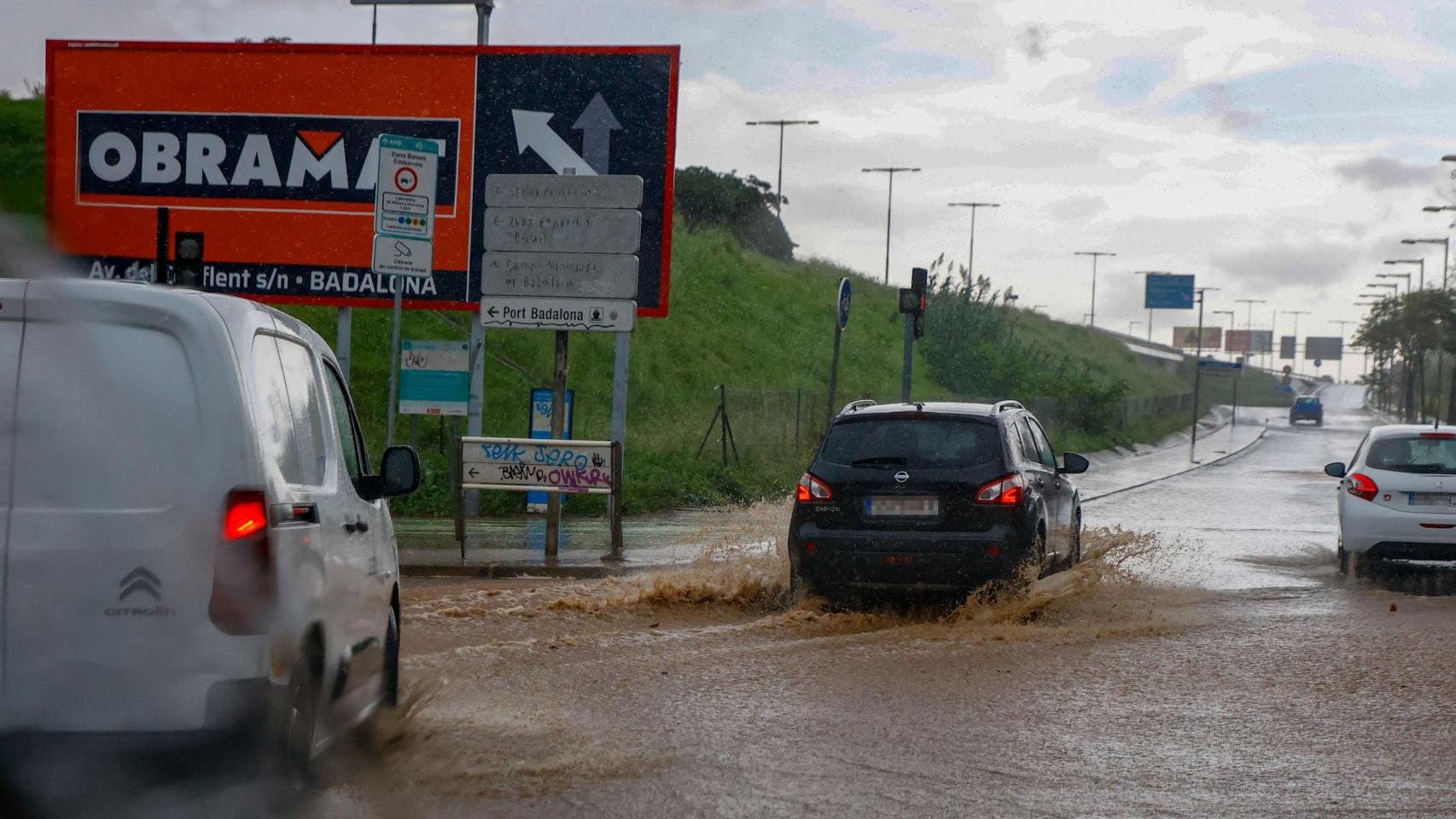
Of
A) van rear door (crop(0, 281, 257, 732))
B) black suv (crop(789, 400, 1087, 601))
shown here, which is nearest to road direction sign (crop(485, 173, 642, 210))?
black suv (crop(789, 400, 1087, 601))

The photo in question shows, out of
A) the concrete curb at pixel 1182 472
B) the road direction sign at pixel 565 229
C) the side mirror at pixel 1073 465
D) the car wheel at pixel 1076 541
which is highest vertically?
the road direction sign at pixel 565 229

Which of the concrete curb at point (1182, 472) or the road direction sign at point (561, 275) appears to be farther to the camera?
the concrete curb at point (1182, 472)

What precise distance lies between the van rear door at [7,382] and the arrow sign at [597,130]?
16.3 metres

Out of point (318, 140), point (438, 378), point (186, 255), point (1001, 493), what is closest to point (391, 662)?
point (1001, 493)

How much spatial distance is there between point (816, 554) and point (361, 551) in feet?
18.6

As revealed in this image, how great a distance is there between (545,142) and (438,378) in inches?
138

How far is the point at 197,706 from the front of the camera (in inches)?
161

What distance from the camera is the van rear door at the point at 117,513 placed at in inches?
158

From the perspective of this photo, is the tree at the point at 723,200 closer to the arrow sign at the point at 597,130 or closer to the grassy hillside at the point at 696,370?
the grassy hillside at the point at 696,370

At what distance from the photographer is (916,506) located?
429 inches

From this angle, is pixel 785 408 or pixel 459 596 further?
pixel 785 408

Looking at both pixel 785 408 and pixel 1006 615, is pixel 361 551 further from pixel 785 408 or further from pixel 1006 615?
pixel 785 408

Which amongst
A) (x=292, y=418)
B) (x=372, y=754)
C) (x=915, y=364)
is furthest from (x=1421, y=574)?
(x=915, y=364)

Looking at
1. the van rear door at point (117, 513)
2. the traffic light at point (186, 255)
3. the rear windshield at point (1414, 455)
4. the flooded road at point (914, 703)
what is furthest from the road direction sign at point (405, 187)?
the van rear door at point (117, 513)
